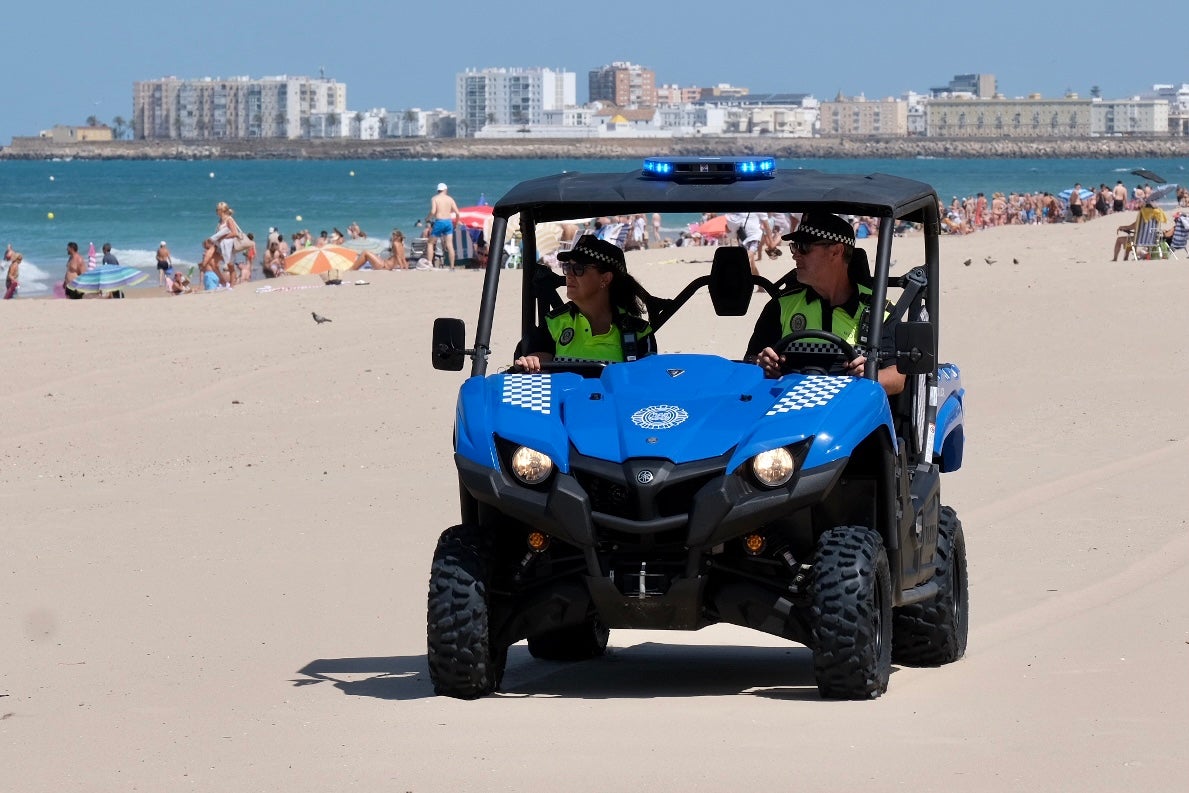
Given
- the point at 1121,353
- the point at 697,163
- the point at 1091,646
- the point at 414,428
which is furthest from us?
the point at 1121,353

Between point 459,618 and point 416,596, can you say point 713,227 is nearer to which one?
point 416,596

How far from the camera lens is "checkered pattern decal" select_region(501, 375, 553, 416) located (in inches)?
240

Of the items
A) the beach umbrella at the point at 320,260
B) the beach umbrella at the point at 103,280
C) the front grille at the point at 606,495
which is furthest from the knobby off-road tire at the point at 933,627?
the beach umbrella at the point at 320,260

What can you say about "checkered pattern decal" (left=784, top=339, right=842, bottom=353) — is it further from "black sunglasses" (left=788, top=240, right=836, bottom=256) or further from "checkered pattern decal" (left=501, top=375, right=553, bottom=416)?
"checkered pattern decal" (left=501, top=375, right=553, bottom=416)

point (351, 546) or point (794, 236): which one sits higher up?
point (794, 236)

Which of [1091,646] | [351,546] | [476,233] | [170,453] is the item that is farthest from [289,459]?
[476,233]

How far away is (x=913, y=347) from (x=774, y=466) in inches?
29.7

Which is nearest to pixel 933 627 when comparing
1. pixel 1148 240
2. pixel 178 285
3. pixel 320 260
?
pixel 1148 240

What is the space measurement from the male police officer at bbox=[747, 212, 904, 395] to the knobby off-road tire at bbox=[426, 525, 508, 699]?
122 cm

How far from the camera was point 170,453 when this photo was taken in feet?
44.6

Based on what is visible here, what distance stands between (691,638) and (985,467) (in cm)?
506

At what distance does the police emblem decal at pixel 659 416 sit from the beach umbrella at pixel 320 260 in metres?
22.6

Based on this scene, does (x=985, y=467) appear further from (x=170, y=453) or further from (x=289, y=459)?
(x=170, y=453)

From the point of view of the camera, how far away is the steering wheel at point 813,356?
641 cm
